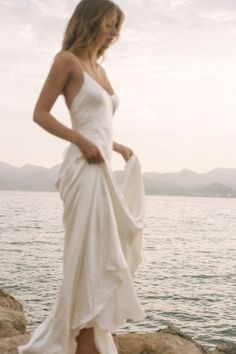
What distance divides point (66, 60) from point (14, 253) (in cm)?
3391

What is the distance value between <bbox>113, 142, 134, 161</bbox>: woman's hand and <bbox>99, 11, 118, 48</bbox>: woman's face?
896mm

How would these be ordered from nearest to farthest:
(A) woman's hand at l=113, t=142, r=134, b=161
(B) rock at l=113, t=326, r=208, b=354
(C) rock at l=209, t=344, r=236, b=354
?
(A) woman's hand at l=113, t=142, r=134, b=161
(B) rock at l=113, t=326, r=208, b=354
(C) rock at l=209, t=344, r=236, b=354

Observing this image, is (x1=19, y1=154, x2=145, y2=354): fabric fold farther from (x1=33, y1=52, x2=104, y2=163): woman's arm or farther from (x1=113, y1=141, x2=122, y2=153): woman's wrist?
(x1=113, y1=141, x2=122, y2=153): woman's wrist

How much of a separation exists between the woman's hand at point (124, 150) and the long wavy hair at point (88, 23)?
85 cm

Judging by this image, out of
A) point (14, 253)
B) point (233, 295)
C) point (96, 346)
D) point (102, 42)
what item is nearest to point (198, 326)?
point (233, 295)

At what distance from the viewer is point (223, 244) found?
52.2 m

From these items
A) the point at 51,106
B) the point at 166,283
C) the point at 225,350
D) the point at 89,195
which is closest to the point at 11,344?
the point at 89,195

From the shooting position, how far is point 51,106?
144 inches

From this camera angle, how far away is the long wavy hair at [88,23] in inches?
141

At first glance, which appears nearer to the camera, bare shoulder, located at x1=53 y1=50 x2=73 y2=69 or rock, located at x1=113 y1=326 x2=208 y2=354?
bare shoulder, located at x1=53 y1=50 x2=73 y2=69

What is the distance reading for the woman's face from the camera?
11.8 ft

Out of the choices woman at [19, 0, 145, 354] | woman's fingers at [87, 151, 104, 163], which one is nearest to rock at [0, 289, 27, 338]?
woman at [19, 0, 145, 354]

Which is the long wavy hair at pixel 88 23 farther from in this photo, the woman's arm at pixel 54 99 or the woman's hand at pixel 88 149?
the woman's hand at pixel 88 149

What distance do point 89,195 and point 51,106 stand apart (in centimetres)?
71
